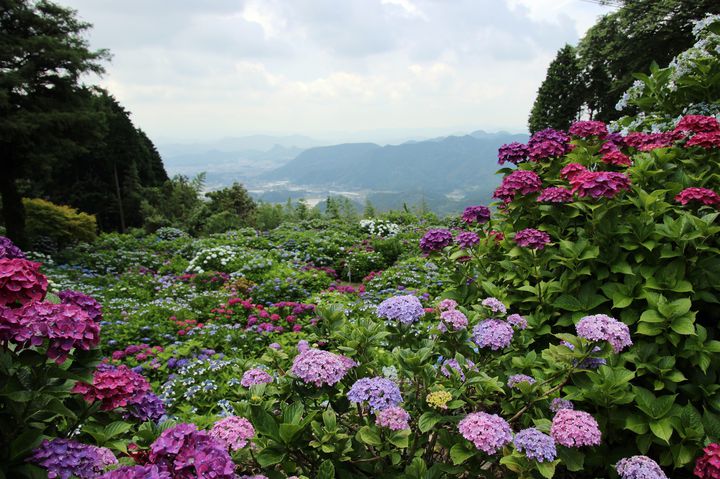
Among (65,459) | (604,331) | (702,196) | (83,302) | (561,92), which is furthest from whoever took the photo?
(561,92)

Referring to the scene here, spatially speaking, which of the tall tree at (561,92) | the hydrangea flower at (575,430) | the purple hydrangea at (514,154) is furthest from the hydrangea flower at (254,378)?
the tall tree at (561,92)

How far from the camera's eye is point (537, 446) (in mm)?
1631

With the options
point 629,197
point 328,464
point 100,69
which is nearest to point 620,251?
point 629,197

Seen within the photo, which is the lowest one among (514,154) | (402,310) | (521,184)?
(402,310)

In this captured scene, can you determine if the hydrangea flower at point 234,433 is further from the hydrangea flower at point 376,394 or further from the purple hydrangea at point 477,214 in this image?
the purple hydrangea at point 477,214

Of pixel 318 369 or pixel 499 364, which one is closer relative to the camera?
pixel 318 369

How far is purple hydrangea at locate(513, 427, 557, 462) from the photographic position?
1620 millimetres

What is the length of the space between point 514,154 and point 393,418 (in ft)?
8.18

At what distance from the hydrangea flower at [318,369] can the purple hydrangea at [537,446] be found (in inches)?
29.3

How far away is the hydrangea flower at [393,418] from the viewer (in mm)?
1765

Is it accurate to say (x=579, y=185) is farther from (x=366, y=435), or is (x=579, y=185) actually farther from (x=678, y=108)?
(x=678, y=108)

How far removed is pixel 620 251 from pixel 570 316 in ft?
1.62

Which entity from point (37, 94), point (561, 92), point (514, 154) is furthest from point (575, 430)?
point (561, 92)

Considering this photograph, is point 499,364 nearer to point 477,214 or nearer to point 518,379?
point 518,379
